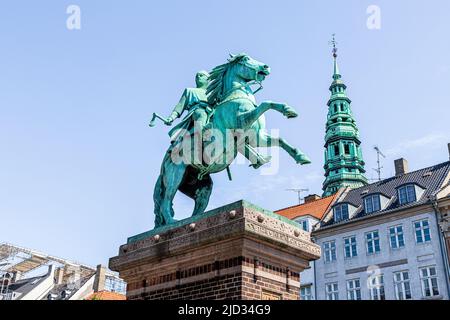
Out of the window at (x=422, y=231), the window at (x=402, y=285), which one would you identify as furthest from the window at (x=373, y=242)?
the window at (x=422, y=231)

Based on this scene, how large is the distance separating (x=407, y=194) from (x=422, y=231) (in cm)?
296

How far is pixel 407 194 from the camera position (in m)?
36.7

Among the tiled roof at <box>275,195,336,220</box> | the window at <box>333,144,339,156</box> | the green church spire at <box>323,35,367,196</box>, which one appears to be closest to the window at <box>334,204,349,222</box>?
the tiled roof at <box>275,195,336,220</box>

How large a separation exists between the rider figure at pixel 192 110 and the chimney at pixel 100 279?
39.8 m

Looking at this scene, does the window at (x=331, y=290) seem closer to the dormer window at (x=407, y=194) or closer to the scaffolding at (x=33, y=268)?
the dormer window at (x=407, y=194)

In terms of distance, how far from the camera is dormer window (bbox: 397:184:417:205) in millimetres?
36287

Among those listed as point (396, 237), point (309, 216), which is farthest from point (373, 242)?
point (309, 216)

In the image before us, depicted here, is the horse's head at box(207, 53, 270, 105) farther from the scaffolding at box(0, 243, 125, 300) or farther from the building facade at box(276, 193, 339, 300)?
the scaffolding at box(0, 243, 125, 300)

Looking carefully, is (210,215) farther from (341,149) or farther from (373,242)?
(341,149)

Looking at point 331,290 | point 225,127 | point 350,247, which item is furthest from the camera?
point 350,247

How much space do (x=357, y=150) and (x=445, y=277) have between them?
98.1 feet

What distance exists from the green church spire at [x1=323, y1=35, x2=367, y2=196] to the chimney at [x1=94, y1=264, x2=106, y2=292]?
24.5 m
